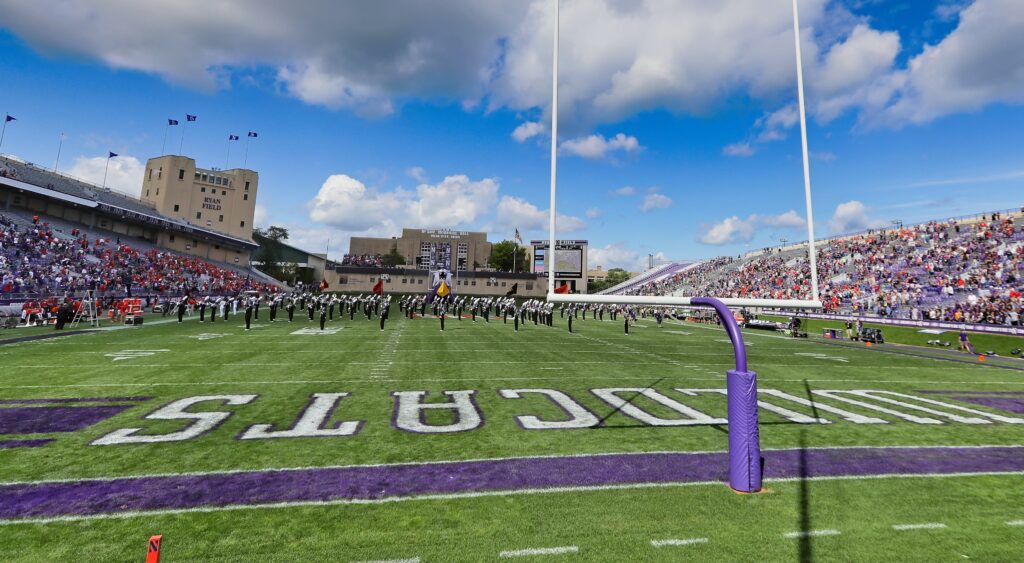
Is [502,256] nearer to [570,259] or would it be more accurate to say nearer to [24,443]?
[570,259]

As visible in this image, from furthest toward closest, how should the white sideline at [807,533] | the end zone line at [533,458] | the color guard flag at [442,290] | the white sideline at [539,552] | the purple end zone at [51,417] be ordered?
the color guard flag at [442,290] → the purple end zone at [51,417] → the end zone line at [533,458] → the white sideline at [807,533] → the white sideline at [539,552]

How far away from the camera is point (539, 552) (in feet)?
11.4

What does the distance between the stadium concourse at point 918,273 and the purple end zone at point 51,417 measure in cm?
3251

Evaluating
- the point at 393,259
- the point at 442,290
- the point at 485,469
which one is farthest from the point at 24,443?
the point at 393,259

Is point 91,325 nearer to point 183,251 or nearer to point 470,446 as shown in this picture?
point 470,446

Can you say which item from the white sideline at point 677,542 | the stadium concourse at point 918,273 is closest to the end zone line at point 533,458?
the white sideline at point 677,542

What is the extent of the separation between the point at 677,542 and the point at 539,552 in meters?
1.12

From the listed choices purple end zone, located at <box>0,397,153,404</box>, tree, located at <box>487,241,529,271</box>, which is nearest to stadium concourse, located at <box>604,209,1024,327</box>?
purple end zone, located at <box>0,397,153,404</box>

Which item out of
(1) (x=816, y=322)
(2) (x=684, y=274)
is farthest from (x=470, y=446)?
(2) (x=684, y=274)

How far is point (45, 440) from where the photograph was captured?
5.66 meters

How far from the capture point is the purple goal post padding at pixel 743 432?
465 centimetres

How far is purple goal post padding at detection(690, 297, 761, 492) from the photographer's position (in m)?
4.65

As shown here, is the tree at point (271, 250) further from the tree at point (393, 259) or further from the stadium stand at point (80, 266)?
the stadium stand at point (80, 266)

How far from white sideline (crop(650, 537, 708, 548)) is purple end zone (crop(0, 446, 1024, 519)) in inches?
43.3
